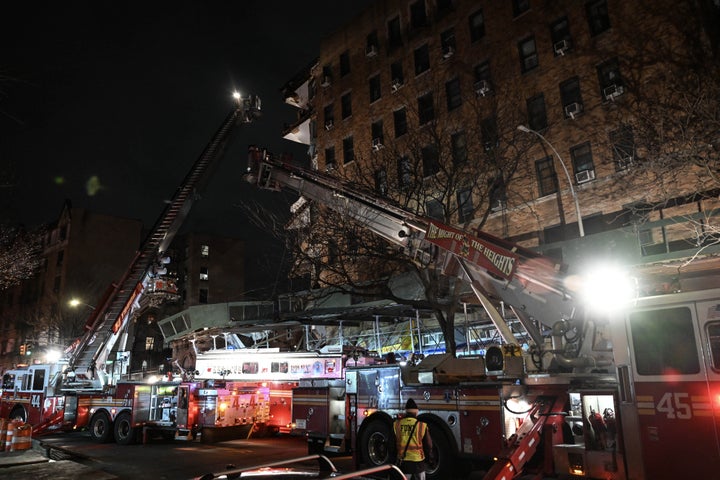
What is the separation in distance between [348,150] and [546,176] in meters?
14.0

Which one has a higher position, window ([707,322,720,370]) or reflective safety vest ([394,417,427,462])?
window ([707,322,720,370])

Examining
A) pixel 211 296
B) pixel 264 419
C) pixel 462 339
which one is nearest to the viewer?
pixel 264 419

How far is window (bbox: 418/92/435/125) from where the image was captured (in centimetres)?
2899

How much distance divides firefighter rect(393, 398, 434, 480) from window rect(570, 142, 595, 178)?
60.7ft

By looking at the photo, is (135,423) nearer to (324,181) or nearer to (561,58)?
(324,181)

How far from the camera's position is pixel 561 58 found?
24422 millimetres

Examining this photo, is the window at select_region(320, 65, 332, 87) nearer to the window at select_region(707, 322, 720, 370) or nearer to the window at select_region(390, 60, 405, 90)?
the window at select_region(390, 60, 405, 90)

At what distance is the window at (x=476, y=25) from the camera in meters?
28.1

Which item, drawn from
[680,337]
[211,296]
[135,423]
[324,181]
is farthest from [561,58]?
[211,296]

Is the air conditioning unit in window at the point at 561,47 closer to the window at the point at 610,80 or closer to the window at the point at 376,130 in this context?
the window at the point at 610,80

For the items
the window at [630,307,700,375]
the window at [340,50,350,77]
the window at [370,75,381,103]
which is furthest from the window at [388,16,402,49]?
the window at [630,307,700,375]

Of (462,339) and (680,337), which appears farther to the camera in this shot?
(462,339)

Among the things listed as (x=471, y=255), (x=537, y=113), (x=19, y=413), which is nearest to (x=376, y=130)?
(x=537, y=113)

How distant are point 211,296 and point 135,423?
161ft
